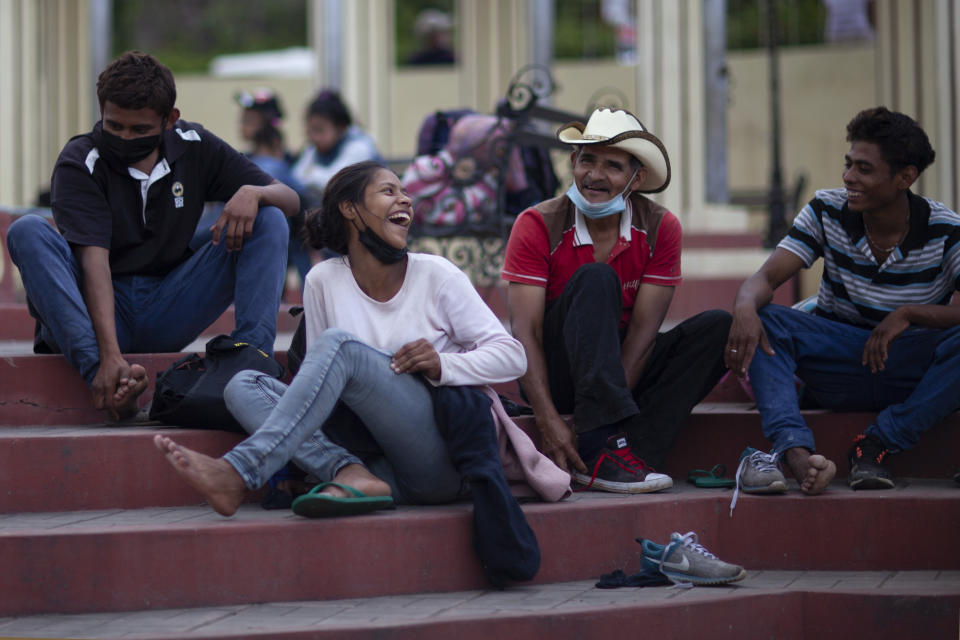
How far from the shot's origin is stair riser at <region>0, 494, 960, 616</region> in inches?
149

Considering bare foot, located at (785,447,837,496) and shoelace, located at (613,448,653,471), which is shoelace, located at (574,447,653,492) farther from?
bare foot, located at (785,447,837,496)

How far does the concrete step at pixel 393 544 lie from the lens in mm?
3783

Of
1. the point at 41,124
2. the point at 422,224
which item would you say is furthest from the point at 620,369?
the point at 41,124

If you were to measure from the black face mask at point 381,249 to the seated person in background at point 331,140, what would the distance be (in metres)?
3.96

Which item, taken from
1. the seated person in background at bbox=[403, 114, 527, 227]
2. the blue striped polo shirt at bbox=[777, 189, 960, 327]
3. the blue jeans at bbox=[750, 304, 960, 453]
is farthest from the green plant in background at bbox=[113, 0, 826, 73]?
the blue jeans at bbox=[750, 304, 960, 453]

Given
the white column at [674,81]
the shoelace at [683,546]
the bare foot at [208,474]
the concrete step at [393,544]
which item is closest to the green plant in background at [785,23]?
the white column at [674,81]

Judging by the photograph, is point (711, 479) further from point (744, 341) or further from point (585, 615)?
point (585, 615)

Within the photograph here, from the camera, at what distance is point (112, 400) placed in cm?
439

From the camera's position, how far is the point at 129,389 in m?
4.40

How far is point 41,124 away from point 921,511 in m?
8.99

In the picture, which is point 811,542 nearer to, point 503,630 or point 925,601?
point 925,601

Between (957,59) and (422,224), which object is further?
(957,59)

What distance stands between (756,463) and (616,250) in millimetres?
944

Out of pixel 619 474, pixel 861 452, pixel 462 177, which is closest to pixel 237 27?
pixel 462 177
